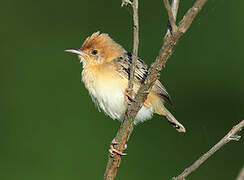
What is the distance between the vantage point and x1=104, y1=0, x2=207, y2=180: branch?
2.06m

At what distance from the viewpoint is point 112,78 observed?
360cm

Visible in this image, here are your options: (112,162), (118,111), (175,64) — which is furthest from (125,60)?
(112,162)

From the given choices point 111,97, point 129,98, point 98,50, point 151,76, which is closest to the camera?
point 151,76

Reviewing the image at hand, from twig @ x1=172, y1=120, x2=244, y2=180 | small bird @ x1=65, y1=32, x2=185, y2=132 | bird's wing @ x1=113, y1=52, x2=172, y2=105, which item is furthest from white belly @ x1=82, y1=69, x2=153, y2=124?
twig @ x1=172, y1=120, x2=244, y2=180

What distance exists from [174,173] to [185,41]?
129 cm

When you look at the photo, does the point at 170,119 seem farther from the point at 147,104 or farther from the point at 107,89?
the point at 107,89

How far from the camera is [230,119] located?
4.57 m

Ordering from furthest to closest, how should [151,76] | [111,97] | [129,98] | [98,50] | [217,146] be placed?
[98,50], [111,97], [129,98], [151,76], [217,146]

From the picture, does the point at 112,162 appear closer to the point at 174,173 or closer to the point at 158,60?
the point at 158,60

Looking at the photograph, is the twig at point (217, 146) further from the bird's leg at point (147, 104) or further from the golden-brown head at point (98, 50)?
the golden-brown head at point (98, 50)

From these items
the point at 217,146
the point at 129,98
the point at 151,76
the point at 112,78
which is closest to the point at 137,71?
the point at 112,78

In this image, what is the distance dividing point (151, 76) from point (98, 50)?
169 cm

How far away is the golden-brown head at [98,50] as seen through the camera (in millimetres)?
3922

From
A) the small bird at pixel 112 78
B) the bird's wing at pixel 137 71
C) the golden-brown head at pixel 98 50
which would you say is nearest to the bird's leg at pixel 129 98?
the small bird at pixel 112 78
